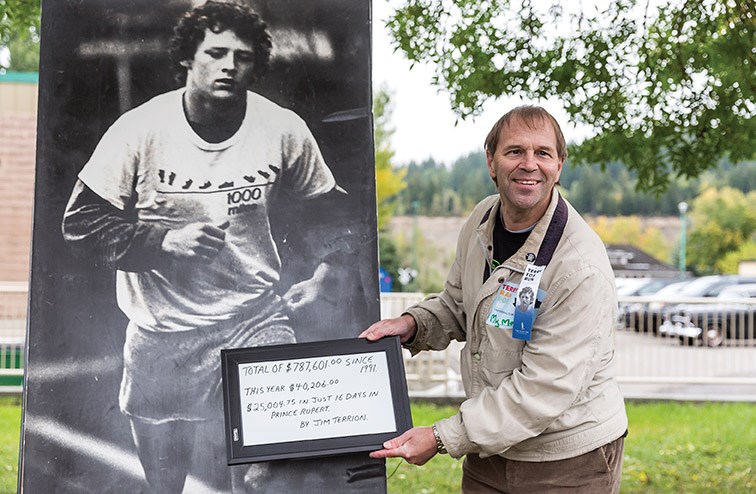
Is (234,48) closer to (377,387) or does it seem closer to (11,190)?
(377,387)

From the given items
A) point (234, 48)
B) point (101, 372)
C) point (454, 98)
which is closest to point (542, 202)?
point (234, 48)

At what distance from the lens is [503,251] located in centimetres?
305

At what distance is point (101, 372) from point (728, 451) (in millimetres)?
6749

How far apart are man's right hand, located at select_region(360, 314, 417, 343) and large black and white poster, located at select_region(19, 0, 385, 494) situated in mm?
85

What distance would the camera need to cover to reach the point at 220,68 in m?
3.48

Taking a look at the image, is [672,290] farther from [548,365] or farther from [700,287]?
[548,365]

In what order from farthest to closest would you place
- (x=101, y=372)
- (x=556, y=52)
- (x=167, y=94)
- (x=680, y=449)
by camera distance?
(x=680, y=449) → (x=556, y=52) → (x=167, y=94) → (x=101, y=372)

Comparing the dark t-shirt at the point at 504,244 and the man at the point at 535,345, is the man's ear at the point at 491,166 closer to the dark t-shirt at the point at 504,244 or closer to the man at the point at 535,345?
the man at the point at 535,345

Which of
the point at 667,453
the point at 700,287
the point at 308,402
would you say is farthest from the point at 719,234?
the point at 308,402

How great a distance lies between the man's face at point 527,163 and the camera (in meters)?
2.87

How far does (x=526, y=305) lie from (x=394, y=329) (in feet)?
1.95

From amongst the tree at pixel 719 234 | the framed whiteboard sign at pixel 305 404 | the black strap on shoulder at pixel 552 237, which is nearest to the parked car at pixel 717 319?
the black strap on shoulder at pixel 552 237

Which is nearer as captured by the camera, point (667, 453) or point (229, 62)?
point (229, 62)

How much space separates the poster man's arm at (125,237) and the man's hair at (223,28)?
603mm
